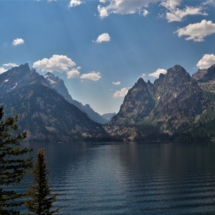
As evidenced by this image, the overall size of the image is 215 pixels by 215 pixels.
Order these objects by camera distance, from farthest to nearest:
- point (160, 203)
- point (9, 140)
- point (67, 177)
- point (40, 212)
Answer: point (67, 177) → point (160, 203) → point (40, 212) → point (9, 140)

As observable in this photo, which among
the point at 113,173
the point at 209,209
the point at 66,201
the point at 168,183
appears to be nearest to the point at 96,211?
the point at 66,201

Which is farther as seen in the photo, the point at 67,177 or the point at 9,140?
the point at 67,177

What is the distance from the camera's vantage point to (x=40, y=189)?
3878 centimetres

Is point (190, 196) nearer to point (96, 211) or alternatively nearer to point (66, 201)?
point (96, 211)

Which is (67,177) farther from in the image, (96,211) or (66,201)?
(96,211)

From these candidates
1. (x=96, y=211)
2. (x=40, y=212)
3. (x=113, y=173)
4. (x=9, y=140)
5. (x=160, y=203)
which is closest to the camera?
(x=9, y=140)

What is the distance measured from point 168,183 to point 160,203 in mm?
37241

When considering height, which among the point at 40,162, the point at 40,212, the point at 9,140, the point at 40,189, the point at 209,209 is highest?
the point at 9,140

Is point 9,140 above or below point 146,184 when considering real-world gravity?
above

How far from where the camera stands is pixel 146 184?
125188 millimetres

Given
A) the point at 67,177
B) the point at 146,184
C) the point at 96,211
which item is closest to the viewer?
the point at 96,211

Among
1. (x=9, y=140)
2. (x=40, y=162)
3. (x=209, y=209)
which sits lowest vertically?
(x=209, y=209)

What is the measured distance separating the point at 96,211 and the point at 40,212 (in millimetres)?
50896

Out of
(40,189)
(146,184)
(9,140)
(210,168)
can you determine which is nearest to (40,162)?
(40,189)
